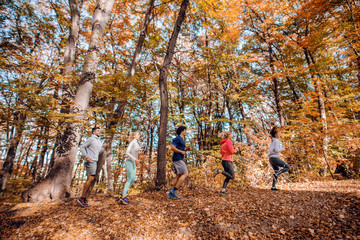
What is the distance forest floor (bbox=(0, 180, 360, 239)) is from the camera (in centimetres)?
273

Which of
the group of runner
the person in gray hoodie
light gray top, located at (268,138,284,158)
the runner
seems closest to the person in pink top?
the group of runner

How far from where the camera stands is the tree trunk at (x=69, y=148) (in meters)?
4.57

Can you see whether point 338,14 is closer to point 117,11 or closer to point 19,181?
A: point 117,11

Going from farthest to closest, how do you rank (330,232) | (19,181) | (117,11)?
(117,11), (19,181), (330,232)

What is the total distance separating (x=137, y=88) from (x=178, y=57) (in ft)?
26.8

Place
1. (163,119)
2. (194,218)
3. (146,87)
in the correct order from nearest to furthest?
(194,218), (163,119), (146,87)

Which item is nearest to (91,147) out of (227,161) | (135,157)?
(135,157)

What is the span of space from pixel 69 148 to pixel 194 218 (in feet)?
14.1

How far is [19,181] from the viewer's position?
989 cm

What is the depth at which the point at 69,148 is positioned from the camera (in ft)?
16.3

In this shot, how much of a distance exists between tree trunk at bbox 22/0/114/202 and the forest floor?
568 mm

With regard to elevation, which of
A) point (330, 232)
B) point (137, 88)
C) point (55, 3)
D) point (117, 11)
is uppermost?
point (117, 11)

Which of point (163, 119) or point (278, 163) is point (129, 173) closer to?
point (163, 119)

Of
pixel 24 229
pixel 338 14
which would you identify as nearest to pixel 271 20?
pixel 338 14
